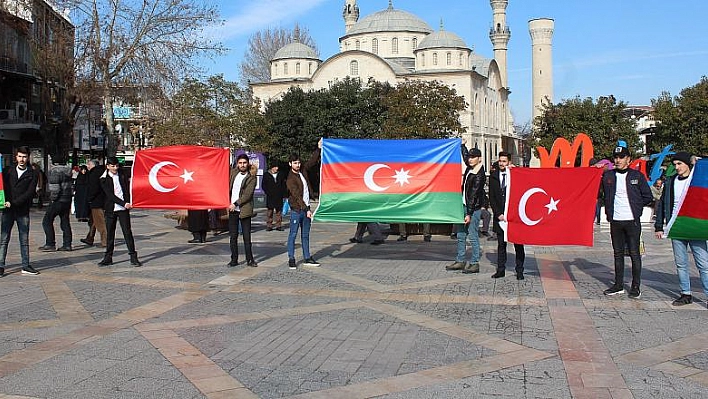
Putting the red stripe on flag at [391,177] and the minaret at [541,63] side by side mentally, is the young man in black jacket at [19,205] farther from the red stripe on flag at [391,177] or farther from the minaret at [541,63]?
the minaret at [541,63]

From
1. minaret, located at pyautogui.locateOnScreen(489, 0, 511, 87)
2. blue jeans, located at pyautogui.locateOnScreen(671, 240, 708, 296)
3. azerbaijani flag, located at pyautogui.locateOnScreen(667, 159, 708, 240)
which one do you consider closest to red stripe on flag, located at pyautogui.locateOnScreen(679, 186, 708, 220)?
azerbaijani flag, located at pyautogui.locateOnScreen(667, 159, 708, 240)

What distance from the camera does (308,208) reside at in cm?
1175

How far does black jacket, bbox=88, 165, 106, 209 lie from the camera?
46.2 feet

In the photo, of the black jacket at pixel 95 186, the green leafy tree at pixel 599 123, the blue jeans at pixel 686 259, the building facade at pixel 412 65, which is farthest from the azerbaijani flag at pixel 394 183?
the building facade at pixel 412 65

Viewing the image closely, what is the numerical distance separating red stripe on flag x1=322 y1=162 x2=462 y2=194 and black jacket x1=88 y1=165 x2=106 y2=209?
5.24 meters

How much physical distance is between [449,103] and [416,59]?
3649 centimetres

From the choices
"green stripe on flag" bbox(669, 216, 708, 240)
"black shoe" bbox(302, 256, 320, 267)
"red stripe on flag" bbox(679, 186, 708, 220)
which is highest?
"red stripe on flag" bbox(679, 186, 708, 220)

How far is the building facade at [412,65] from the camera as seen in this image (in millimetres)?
73938

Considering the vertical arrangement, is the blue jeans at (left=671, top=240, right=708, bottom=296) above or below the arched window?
below

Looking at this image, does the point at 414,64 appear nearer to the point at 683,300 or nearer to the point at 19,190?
the point at 19,190

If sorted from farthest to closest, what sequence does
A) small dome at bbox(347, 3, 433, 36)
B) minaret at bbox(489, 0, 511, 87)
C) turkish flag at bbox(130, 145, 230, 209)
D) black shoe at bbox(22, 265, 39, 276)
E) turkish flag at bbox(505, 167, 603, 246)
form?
minaret at bbox(489, 0, 511, 87), small dome at bbox(347, 3, 433, 36), turkish flag at bbox(130, 145, 230, 209), black shoe at bbox(22, 265, 39, 276), turkish flag at bbox(505, 167, 603, 246)

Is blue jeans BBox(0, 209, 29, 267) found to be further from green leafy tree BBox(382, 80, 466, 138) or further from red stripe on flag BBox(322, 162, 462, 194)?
green leafy tree BBox(382, 80, 466, 138)

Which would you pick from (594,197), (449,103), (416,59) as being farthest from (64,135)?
(416,59)

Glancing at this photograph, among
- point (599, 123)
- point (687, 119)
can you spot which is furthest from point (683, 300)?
point (599, 123)
